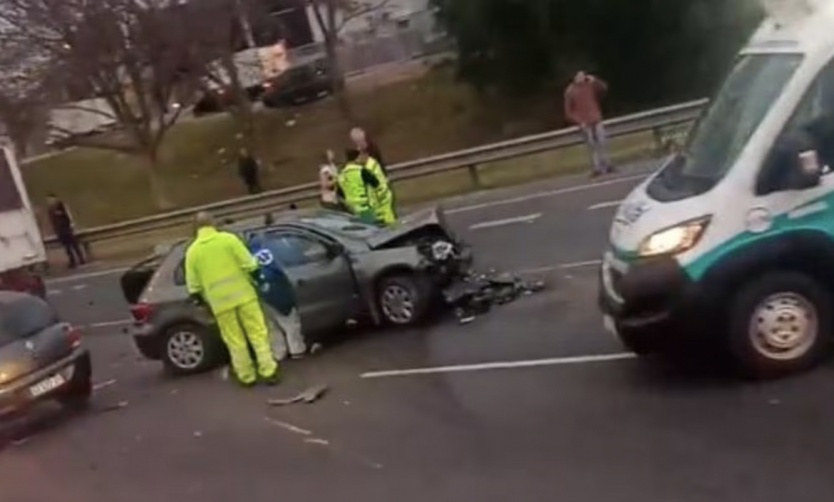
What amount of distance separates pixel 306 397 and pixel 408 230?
11.1 ft

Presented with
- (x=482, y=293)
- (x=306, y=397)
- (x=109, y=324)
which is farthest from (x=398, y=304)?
(x=109, y=324)

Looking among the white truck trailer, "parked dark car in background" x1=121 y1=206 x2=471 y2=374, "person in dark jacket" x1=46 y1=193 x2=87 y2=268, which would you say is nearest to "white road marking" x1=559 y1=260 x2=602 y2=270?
"parked dark car in background" x1=121 y1=206 x2=471 y2=374

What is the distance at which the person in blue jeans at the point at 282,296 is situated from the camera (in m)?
14.5

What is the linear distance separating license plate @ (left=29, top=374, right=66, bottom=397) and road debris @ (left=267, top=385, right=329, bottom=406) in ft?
8.57

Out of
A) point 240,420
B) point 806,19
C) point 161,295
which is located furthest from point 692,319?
point 161,295

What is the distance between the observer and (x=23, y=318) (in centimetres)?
1467

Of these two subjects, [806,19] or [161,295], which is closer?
[806,19]

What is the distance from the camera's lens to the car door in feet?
49.0

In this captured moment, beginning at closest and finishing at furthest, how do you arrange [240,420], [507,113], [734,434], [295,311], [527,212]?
[734,434], [240,420], [295,311], [527,212], [507,113]

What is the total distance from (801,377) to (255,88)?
131ft

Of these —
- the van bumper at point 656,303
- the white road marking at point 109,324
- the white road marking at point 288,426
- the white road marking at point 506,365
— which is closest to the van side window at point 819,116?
the van bumper at point 656,303

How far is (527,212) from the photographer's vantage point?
2195cm

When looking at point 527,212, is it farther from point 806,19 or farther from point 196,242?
point 806,19

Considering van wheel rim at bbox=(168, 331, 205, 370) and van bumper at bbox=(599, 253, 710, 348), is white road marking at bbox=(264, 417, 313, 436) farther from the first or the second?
van wheel rim at bbox=(168, 331, 205, 370)
